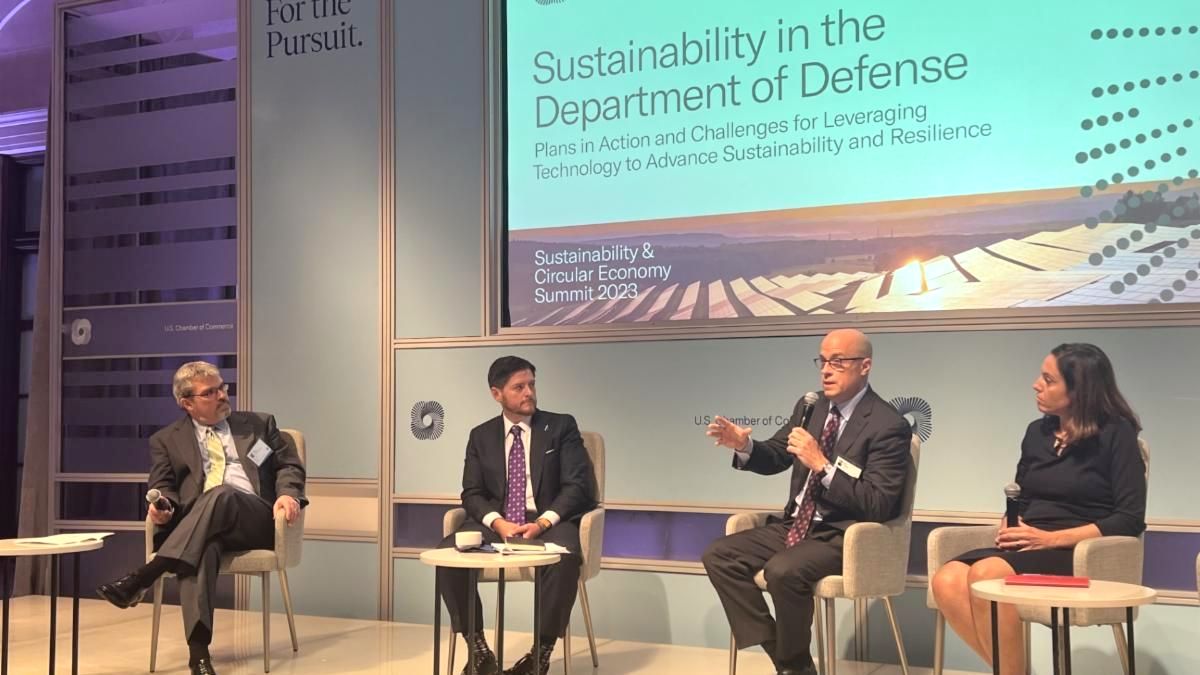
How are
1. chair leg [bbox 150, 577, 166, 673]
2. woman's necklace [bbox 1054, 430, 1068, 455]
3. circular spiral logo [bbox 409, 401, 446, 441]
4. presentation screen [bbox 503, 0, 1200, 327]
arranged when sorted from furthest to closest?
circular spiral logo [bbox 409, 401, 446, 441] < chair leg [bbox 150, 577, 166, 673] < presentation screen [bbox 503, 0, 1200, 327] < woman's necklace [bbox 1054, 430, 1068, 455]

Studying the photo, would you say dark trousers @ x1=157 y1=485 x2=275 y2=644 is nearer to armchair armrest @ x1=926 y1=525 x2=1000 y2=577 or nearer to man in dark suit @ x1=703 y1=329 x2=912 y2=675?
man in dark suit @ x1=703 y1=329 x2=912 y2=675

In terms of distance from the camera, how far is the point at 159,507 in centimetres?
445

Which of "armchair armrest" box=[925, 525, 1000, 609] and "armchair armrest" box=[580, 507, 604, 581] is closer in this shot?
"armchair armrest" box=[925, 525, 1000, 609]

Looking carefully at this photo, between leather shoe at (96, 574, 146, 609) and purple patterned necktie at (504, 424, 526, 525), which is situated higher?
purple patterned necktie at (504, 424, 526, 525)

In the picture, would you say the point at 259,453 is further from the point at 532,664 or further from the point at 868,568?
the point at 868,568

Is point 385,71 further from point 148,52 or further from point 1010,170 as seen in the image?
point 1010,170

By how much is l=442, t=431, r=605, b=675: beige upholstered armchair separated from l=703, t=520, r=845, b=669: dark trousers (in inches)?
19.0

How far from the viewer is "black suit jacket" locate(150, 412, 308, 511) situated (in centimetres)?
460

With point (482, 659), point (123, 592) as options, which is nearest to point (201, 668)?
point (123, 592)

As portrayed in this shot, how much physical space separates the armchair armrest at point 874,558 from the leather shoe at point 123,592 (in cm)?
241

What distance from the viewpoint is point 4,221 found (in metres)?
7.42

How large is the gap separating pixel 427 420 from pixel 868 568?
7.89 feet

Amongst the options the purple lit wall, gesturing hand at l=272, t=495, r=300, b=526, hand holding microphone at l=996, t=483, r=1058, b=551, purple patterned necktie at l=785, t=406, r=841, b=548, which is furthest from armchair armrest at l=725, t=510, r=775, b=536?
the purple lit wall

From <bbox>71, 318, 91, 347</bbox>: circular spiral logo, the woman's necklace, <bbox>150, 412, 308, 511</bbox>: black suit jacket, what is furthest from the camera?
<bbox>71, 318, 91, 347</bbox>: circular spiral logo
